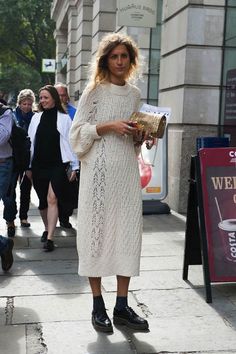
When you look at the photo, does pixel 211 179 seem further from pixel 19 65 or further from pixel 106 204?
pixel 19 65

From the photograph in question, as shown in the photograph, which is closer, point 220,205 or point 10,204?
point 220,205

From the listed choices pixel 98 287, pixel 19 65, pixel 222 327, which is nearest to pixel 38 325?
pixel 98 287

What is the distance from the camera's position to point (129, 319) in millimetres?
3867

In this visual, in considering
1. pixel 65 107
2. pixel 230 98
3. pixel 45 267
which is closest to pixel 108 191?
pixel 45 267

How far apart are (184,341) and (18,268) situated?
2267mm

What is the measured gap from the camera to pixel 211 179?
469 cm

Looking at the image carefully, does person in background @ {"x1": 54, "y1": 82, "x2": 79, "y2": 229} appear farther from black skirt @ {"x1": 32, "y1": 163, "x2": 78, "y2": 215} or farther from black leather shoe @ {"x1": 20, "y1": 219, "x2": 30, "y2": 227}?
black leather shoe @ {"x1": 20, "y1": 219, "x2": 30, "y2": 227}

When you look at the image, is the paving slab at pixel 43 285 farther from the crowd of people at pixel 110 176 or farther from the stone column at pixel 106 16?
the stone column at pixel 106 16

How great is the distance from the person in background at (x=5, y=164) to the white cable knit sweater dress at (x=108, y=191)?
4.94 ft

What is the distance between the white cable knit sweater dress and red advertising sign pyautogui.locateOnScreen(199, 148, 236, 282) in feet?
3.30

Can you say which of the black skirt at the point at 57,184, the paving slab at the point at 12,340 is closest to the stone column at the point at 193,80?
the black skirt at the point at 57,184

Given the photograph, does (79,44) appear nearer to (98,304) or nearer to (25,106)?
(25,106)

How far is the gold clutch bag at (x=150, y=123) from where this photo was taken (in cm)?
370

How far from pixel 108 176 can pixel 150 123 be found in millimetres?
450
